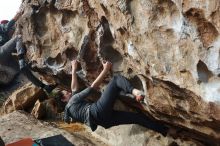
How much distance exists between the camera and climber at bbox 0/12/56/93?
10141 millimetres

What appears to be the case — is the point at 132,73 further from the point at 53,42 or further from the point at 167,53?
the point at 53,42

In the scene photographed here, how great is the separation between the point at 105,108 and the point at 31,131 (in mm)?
3231

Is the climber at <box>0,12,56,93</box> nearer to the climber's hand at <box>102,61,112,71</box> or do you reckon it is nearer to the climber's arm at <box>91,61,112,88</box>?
the climber's arm at <box>91,61,112,88</box>

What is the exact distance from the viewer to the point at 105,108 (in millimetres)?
7113

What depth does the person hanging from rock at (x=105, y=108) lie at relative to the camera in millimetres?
7047

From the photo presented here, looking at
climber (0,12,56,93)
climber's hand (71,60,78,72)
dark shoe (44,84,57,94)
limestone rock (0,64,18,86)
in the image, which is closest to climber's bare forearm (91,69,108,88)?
climber's hand (71,60,78,72)

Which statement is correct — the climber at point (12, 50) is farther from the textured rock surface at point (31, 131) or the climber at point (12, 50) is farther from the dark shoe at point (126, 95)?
the dark shoe at point (126, 95)

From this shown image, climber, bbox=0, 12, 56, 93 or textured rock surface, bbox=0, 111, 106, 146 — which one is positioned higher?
climber, bbox=0, 12, 56, 93

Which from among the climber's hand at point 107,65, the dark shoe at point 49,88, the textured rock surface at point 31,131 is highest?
the climber's hand at point 107,65

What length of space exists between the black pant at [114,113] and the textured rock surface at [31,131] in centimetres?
167

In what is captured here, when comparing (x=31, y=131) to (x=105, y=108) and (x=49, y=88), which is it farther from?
(x=105, y=108)

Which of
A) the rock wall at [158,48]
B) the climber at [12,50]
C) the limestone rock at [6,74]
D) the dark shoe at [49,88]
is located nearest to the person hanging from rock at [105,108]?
the rock wall at [158,48]

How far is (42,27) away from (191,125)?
4319 millimetres

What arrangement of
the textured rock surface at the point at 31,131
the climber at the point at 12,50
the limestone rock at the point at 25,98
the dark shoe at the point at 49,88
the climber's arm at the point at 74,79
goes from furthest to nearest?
the limestone rock at the point at 25,98, the dark shoe at the point at 49,88, the climber at the point at 12,50, the textured rock surface at the point at 31,131, the climber's arm at the point at 74,79
